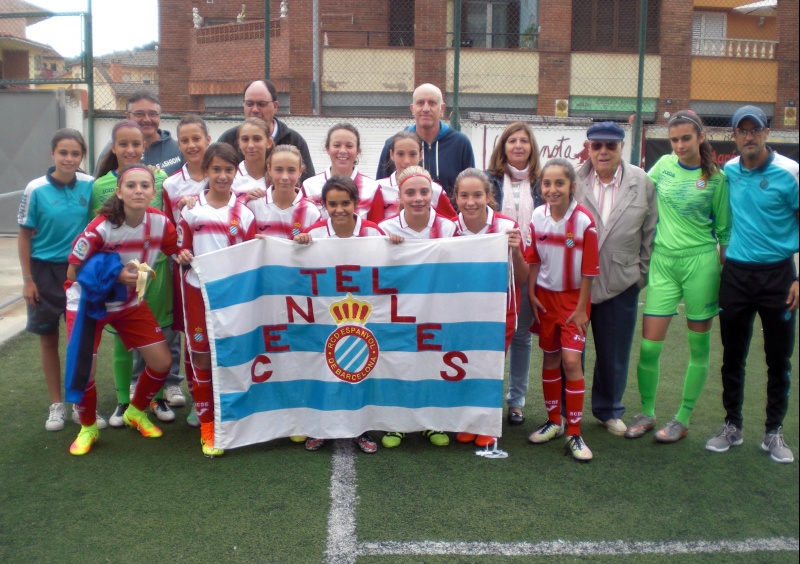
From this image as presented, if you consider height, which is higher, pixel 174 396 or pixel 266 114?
pixel 266 114

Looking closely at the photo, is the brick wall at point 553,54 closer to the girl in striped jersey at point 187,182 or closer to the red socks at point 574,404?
the girl in striped jersey at point 187,182

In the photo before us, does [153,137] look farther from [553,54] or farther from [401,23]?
[553,54]

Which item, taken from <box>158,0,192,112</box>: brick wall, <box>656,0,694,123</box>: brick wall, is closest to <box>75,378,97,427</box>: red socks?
<box>656,0,694,123</box>: brick wall

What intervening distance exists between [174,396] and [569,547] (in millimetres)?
2946

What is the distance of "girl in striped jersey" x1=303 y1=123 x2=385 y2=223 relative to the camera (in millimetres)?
4805

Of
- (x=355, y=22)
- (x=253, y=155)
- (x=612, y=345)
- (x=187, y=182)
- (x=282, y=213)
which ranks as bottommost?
(x=612, y=345)

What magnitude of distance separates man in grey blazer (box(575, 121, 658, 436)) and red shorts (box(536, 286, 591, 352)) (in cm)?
25

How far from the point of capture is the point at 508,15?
69.2 feet

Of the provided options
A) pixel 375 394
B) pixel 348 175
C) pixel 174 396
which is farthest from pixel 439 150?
pixel 174 396

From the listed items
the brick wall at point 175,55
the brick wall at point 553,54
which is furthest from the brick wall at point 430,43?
the brick wall at point 175,55

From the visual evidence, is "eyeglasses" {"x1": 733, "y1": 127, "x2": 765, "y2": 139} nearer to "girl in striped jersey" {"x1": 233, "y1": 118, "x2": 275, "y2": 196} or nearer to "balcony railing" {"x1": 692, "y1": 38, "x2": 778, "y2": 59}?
"girl in striped jersey" {"x1": 233, "y1": 118, "x2": 275, "y2": 196}

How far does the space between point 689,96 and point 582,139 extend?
35.7 ft

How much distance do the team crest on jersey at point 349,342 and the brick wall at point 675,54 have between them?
17.4 meters

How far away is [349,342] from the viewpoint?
4.48 metres
